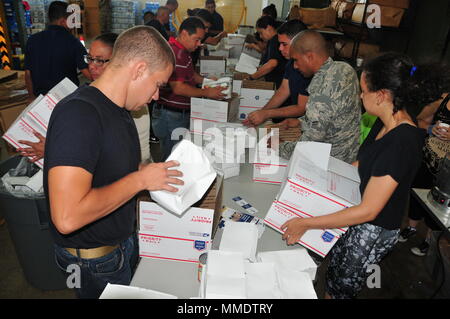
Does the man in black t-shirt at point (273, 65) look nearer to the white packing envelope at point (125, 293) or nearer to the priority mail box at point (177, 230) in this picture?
the priority mail box at point (177, 230)

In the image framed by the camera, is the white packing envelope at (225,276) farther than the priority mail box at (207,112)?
No

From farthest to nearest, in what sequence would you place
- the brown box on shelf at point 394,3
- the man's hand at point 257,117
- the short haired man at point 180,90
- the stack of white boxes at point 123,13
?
the stack of white boxes at point 123,13 < the brown box on shelf at point 394,3 < the short haired man at point 180,90 < the man's hand at point 257,117

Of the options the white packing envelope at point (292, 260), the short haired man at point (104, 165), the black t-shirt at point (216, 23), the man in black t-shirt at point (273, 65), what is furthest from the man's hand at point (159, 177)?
the black t-shirt at point (216, 23)

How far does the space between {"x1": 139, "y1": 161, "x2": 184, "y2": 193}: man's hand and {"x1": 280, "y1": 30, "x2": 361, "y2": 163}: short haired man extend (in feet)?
3.39

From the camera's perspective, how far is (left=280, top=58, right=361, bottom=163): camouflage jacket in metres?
1.71

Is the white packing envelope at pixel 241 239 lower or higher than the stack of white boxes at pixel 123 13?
lower

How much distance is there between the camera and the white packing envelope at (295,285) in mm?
994

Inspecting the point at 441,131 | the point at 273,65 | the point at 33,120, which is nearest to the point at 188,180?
the point at 33,120

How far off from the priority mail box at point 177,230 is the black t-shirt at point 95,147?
0.27 feet

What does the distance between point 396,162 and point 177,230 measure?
0.91 meters

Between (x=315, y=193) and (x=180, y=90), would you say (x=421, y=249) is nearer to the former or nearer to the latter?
(x=315, y=193)

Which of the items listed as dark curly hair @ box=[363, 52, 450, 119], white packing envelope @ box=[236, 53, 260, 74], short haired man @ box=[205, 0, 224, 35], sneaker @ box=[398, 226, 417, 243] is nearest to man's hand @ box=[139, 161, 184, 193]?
dark curly hair @ box=[363, 52, 450, 119]

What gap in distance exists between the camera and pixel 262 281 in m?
1.01

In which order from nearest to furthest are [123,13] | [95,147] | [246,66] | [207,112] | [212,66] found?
[95,147]
[207,112]
[246,66]
[212,66]
[123,13]
